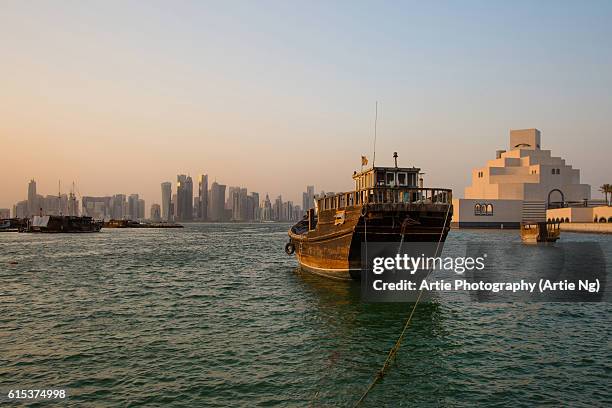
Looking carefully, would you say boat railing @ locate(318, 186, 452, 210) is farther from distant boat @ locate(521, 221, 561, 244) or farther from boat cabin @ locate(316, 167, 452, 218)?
distant boat @ locate(521, 221, 561, 244)

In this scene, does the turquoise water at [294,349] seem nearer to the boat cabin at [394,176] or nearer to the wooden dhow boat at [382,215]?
the wooden dhow boat at [382,215]

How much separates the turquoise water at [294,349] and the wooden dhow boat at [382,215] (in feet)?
7.12

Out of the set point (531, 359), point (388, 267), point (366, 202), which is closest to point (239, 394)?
point (531, 359)

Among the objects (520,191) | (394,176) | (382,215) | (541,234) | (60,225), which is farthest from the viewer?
(520,191)

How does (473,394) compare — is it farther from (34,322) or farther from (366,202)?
(34,322)

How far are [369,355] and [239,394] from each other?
14.3 feet

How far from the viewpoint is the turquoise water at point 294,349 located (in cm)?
1005

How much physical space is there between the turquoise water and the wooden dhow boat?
7.12 feet

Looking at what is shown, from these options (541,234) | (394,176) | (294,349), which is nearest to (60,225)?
(541,234)

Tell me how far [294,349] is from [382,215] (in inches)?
381

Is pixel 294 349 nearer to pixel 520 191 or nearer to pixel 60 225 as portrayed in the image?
pixel 60 225

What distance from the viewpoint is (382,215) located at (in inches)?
837

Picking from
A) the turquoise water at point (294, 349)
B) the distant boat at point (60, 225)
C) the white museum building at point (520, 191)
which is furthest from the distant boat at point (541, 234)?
the distant boat at point (60, 225)

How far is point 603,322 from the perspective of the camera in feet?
56.4
